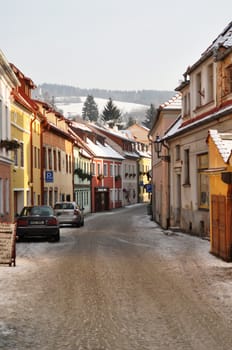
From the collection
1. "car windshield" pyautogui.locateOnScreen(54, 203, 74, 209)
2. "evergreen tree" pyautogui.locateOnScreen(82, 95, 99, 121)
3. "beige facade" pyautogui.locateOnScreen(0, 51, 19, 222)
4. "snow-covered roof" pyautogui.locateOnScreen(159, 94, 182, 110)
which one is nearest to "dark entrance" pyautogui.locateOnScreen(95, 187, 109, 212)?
"car windshield" pyautogui.locateOnScreen(54, 203, 74, 209)

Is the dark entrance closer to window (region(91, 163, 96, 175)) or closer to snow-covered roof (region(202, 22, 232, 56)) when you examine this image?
window (region(91, 163, 96, 175))

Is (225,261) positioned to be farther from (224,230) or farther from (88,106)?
(88,106)

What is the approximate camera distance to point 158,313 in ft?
29.4

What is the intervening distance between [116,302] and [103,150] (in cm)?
6173

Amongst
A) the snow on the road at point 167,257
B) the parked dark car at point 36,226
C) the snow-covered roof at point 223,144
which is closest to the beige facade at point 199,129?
the snow on the road at point 167,257

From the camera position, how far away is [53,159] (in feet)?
141

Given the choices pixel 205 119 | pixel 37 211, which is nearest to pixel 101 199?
pixel 37 211

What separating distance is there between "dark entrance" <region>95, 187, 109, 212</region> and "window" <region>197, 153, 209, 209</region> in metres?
42.3

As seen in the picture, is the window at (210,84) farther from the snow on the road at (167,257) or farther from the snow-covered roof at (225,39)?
the snow on the road at (167,257)

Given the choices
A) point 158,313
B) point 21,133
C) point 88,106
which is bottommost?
point 158,313

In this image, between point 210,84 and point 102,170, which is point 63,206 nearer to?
point 210,84

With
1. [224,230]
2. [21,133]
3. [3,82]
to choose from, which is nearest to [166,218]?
[21,133]

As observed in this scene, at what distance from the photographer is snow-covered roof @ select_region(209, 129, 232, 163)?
15.4 meters

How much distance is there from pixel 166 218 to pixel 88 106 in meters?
147
